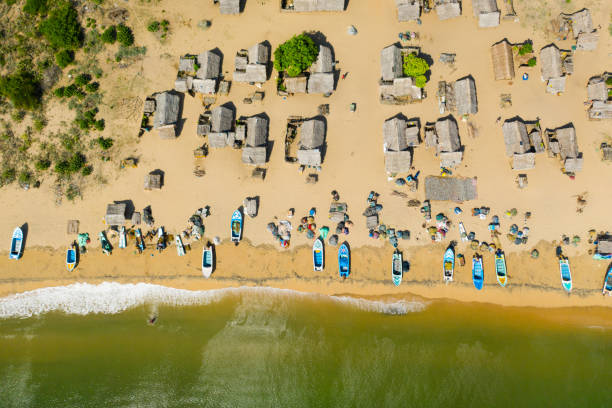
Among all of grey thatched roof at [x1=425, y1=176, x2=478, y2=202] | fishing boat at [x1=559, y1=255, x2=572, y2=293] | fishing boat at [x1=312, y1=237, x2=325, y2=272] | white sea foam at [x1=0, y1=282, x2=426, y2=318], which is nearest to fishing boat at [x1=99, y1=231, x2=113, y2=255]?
white sea foam at [x1=0, y1=282, x2=426, y2=318]

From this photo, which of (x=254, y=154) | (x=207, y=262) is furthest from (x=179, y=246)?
(x=254, y=154)

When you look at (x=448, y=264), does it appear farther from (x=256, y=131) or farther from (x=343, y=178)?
(x=256, y=131)

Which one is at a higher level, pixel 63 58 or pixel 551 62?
pixel 63 58

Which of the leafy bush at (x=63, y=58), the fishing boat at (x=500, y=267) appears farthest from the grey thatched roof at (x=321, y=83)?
the leafy bush at (x=63, y=58)

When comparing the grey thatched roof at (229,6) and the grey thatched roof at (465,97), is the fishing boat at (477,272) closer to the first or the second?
the grey thatched roof at (465,97)

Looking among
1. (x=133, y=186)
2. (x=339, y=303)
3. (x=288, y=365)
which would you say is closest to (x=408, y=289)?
(x=339, y=303)

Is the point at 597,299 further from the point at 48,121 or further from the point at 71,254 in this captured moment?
the point at 48,121
